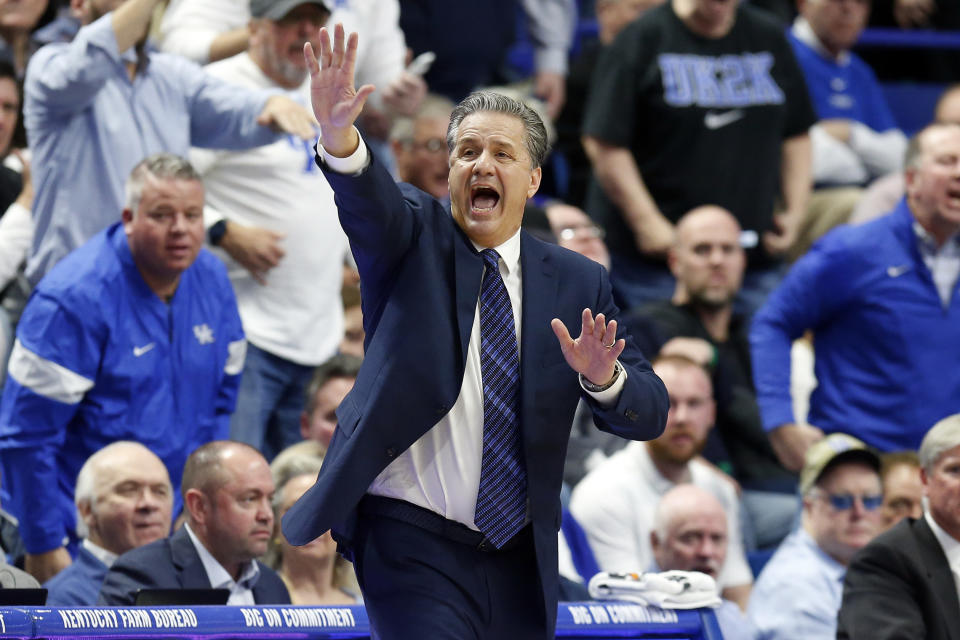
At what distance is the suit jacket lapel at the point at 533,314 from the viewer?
2992 millimetres

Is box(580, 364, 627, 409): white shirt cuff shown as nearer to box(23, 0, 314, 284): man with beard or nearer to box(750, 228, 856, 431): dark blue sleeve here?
box(23, 0, 314, 284): man with beard

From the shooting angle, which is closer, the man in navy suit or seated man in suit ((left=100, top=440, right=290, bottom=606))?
the man in navy suit

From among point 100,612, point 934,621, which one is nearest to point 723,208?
point 934,621

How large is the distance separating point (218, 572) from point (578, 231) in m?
2.33

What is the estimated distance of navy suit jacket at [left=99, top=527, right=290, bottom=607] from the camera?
13.9 feet

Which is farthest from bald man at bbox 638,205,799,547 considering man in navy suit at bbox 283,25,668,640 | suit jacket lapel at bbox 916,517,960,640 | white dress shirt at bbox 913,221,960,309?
man in navy suit at bbox 283,25,668,640

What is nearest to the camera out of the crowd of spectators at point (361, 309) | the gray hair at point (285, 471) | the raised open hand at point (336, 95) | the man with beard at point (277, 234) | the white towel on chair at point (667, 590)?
the raised open hand at point (336, 95)

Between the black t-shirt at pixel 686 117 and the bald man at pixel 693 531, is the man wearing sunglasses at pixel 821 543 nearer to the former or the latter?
the bald man at pixel 693 531

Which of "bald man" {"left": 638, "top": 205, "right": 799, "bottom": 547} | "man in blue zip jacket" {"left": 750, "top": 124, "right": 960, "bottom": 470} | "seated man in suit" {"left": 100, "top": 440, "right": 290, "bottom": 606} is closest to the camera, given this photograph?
"seated man in suit" {"left": 100, "top": 440, "right": 290, "bottom": 606}

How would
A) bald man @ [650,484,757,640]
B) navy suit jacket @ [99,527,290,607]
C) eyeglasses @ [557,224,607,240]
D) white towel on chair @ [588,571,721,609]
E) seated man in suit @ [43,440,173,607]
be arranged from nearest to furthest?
white towel on chair @ [588,571,721,609] < navy suit jacket @ [99,527,290,607] < seated man in suit @ [43,440,173,607] < bald man @ [650,484,757,640] < eyeglasses @ [557,224,607,240]

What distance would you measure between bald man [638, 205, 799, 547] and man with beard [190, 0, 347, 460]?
1364 mm

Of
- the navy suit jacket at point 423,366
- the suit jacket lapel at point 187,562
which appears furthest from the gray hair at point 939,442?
the suit jacket lapel at point 187,562

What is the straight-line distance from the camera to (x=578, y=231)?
630cm

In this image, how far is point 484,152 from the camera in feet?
9.81
